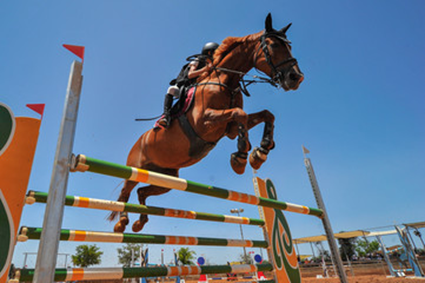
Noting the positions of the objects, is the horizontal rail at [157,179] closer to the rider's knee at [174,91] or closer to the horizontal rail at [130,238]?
the horizontal rail at [130,238]

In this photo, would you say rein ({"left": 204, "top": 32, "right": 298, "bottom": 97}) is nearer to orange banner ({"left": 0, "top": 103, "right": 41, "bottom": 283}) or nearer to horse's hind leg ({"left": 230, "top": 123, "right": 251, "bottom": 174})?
horse's hind leg ({"left": 230, "top": 123, "right": 251, "bottom": 174})

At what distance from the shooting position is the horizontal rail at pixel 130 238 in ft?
5.32

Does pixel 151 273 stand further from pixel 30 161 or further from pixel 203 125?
pixel 203 125

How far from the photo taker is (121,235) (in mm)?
1888

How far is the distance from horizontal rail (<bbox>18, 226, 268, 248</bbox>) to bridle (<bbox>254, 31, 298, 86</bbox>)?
1541 mm

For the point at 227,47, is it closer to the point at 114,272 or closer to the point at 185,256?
the point at 114,272

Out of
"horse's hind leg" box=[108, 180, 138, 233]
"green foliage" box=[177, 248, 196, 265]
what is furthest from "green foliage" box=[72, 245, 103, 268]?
"horse's hind leg" box=[108, 180, 138, 233]

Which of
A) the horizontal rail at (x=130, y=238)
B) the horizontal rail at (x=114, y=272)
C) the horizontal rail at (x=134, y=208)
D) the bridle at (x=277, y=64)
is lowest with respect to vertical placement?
the horizontal rail at (x=114, y=272)

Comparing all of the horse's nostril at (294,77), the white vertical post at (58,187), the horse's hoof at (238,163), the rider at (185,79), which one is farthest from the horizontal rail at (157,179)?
the rider at (185,79)

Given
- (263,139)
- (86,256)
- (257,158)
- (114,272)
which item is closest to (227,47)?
(263,139)

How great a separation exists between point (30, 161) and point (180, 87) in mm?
1825

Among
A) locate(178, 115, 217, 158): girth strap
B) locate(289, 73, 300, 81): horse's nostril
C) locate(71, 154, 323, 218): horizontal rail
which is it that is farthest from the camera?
locate(178, 115, 217, 158): girth strap

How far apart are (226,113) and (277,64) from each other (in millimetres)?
696

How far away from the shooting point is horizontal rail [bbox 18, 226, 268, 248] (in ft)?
5.32
